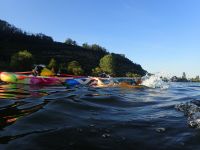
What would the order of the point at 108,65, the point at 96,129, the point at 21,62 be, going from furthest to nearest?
the point at 108,65 → the point at 21,62 → the point at 96,129

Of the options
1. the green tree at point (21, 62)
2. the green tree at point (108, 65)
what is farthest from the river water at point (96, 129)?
the green tree at point (108, 65)

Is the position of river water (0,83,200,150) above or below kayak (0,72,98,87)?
below

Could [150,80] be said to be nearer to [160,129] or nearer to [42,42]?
[160,129]

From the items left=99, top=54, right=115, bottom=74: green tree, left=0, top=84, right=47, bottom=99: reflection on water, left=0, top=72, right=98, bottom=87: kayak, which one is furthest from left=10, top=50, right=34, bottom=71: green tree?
left=0, top=84, right=47, bottom=99: reflection on water

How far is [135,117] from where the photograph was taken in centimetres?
934

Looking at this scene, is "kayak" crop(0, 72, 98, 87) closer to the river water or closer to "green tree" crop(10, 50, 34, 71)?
the river water

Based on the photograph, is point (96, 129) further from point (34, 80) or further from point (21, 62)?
point (21, 62)

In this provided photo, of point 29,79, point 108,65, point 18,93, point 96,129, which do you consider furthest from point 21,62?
point 96,129

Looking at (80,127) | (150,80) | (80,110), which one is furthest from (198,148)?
(150,80)

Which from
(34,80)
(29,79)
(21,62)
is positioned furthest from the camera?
(21,62)

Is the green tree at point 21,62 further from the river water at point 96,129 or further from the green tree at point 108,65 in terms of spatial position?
the river water at point 96,129

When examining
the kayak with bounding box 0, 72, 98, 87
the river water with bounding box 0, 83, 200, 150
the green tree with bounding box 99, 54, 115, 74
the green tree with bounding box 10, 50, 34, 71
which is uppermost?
the green tree with bounding box 99, 54, 115, 74

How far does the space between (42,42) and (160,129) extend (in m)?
169

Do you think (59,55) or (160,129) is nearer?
(160,129)
